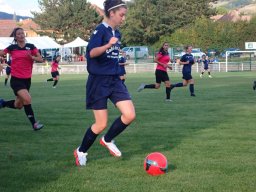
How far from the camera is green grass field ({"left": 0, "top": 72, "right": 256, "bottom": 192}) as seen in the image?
19.9ft

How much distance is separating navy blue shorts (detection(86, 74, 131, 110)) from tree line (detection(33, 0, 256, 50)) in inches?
2021

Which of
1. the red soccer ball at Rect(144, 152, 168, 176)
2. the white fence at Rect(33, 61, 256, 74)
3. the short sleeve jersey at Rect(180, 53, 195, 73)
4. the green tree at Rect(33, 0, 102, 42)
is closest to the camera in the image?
the red soccer ball at Rect(144, 152, 168, 176)

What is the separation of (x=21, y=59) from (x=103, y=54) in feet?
13.7

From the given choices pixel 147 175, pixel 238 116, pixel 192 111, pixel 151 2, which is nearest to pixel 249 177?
pixel 147 175

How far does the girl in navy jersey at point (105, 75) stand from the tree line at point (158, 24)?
5133 cm

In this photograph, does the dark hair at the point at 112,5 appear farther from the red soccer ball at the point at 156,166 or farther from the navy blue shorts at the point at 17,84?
the navy blue shorts at the point at 17,84

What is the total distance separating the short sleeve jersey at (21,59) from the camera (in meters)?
10.6

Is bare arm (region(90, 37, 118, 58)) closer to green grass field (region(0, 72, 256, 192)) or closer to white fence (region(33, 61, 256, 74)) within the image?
green grass field (region(0, 72, 256, 192))

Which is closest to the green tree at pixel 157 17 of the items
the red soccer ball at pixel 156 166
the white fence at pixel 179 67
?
the white fence at pixel 179 67

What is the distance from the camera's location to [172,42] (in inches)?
2520

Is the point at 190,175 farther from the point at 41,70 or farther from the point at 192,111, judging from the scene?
the point at 41,70

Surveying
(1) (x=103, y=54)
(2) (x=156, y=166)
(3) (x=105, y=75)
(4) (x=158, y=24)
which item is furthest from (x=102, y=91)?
(4) (x=158, y=24)

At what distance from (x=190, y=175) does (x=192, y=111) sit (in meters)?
7.71

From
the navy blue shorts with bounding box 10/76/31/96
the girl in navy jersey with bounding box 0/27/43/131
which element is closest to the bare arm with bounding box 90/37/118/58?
the girl in navy jersey with bounding box 0/27/43/131
